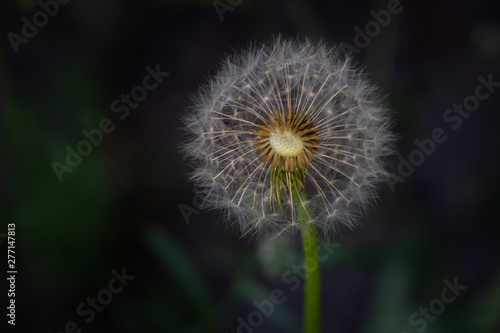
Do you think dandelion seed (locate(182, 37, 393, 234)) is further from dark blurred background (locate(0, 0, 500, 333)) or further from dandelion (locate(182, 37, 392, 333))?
dark blurred background (locate(0, 0, 500, 333))

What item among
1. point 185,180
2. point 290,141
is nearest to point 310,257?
point 290,141

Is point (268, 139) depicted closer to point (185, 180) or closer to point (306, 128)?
point (306, 128)

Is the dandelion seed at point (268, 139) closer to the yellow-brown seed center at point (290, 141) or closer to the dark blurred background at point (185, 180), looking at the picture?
the yellow-brown seed center at point (290, 141)

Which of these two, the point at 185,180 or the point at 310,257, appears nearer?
the point at 310,257

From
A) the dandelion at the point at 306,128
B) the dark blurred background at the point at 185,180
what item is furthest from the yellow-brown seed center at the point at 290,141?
the dark blurred background at the point at 185,180

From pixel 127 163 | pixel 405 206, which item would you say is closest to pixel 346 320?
pixel 405 206

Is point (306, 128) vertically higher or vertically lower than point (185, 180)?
lower

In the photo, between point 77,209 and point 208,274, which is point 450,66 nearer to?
point 208,274
